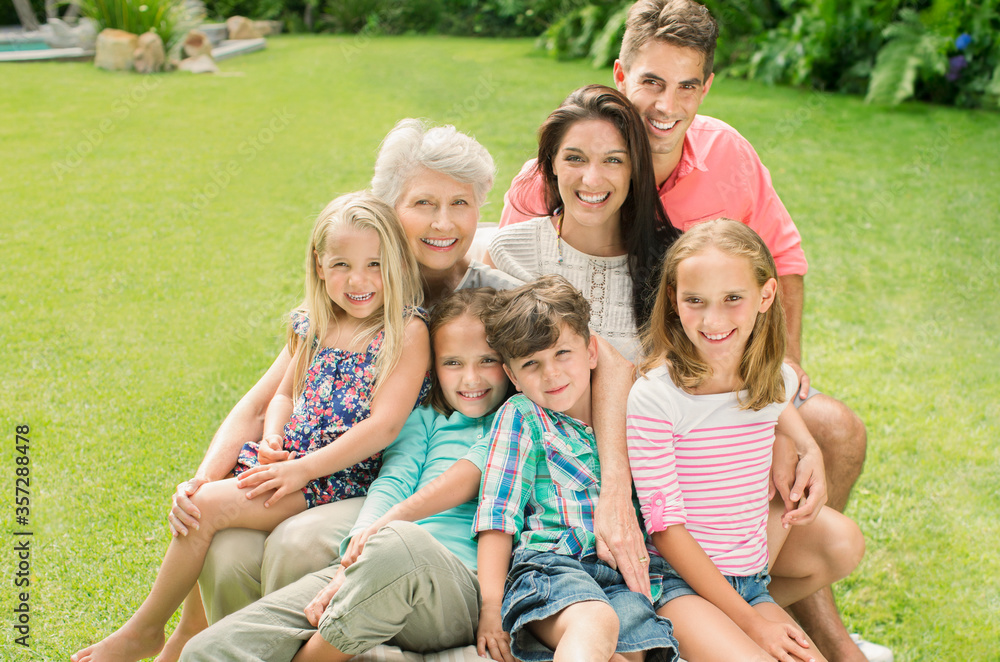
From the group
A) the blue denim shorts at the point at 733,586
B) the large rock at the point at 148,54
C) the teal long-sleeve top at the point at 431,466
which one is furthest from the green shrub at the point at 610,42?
the blue denim shorts at the point at 733,586

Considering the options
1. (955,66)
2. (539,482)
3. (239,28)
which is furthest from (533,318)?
(239,28)

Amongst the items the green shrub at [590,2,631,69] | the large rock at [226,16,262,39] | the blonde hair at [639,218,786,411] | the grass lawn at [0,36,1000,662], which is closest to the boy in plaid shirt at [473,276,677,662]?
the blonde hair at [639,218,786,411]

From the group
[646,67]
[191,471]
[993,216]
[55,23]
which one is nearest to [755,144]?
[993,216]

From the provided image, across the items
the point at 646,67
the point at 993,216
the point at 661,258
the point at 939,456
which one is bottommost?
the point at 939,456

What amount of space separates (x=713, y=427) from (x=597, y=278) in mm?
732

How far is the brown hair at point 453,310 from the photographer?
249cm

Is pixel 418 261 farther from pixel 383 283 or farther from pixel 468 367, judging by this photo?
pixel 468 367

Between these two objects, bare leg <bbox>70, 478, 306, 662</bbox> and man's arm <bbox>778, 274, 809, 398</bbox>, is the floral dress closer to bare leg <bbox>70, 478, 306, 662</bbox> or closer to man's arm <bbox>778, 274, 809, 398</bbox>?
bare leg <bbox>70, 478, 306, 662</bbox>

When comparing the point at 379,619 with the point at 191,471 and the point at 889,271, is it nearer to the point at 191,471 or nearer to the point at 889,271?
the point at 191,471

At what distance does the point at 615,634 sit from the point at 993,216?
652 centimetres

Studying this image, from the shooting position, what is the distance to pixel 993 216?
6949mm

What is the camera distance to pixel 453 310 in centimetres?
251

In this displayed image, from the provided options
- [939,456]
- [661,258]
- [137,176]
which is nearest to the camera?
[661,258]

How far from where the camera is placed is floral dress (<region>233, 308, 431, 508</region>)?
2.47 metres
